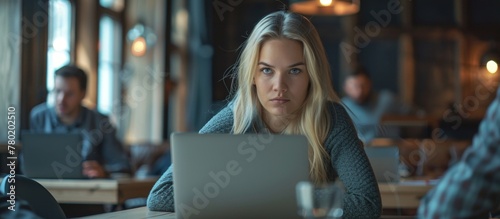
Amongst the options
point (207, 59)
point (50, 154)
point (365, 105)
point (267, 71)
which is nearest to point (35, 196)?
point (267, 71)

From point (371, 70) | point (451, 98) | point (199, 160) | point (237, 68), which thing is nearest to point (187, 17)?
point (371, 70)

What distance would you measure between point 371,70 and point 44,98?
18.8 feet

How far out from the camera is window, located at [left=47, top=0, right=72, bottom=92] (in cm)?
647

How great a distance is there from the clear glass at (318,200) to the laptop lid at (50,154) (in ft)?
8.92

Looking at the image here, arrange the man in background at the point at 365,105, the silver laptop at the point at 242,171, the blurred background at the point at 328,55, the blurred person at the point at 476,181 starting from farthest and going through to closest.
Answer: the blurred background at the point at 328,55
the man in background at the point at 365,105
the silver laptop at the point at 242,171
the blurred person at the point at 476,181

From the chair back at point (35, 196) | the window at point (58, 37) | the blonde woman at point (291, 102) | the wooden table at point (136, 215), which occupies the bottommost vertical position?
the wooden table at point (136, 215)

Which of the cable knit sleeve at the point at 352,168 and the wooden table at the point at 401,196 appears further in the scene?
the wooden table at the point at 401,196

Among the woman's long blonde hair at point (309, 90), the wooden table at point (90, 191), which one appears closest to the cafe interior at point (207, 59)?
the wooden table at point (90, 191)

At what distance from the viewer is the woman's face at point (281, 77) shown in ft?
7.92

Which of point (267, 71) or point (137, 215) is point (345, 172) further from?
point (137, 215)

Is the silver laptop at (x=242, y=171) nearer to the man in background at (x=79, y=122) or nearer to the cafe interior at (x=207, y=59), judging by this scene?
the man in background at (x=79, y=122)

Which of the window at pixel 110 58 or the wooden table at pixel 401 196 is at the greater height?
the window at pixel 110 58

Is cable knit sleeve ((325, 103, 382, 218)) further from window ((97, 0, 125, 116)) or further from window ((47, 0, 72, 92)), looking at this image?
window ((97, 0, 125, 116))

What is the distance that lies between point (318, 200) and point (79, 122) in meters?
3.84
